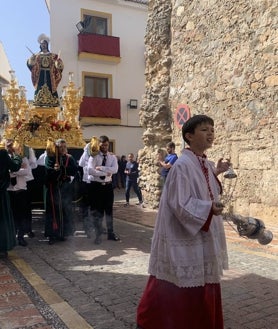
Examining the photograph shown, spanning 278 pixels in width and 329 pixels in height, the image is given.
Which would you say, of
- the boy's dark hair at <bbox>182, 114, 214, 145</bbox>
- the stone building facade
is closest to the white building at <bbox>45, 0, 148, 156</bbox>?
the stone building facade

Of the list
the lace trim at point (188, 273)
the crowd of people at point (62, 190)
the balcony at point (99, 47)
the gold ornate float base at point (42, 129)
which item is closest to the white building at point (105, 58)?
the balcony at point (99, 47)

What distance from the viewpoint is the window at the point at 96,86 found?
64.4 ft

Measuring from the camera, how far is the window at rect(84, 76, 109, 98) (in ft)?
64.4

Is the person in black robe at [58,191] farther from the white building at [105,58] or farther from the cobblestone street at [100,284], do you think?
the white building at [105,58]

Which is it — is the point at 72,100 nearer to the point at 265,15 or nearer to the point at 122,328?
the point at 265,15

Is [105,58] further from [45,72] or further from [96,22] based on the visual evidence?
[45,72]

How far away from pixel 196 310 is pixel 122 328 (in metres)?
0.83

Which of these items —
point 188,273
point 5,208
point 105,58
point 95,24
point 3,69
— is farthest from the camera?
point 3,69

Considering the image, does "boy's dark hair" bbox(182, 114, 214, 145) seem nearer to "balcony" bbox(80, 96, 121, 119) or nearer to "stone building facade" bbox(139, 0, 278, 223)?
"stone building facade" bbox(139, 0, 278, 223)

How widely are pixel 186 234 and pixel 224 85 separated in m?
6.29

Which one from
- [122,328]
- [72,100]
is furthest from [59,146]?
[122,328]

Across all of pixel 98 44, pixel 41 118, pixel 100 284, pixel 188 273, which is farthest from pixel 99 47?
pixel 188 273

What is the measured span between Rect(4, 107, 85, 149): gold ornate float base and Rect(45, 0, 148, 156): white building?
1067cm

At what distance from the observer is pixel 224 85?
8.18 meters
